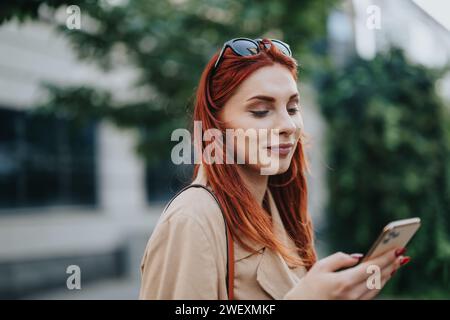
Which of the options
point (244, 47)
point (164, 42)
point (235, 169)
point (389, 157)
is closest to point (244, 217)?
point (235, 169)

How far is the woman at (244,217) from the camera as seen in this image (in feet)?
4.50

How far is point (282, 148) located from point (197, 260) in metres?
0.48

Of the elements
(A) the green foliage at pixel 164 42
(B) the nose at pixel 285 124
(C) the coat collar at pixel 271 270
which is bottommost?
(C) the coat collar at pixel 271 270

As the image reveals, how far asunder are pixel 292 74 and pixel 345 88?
3.90 metres

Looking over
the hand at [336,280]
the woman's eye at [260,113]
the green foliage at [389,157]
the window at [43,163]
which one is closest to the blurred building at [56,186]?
the window at [43,163]

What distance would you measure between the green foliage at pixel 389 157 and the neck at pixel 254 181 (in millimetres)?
3288

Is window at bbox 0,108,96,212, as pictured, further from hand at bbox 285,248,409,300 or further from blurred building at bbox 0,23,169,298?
hand at bbox 285,248,409,300

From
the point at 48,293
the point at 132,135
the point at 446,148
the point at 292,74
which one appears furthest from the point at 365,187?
the point at 48,293

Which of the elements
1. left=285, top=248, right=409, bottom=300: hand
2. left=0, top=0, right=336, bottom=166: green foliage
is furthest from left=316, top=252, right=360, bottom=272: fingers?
left=0, top=0, right=336, bottom=166: green foliage

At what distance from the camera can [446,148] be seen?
16.5 feet

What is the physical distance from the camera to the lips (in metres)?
1.57

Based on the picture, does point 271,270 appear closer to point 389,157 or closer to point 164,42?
point 164,42

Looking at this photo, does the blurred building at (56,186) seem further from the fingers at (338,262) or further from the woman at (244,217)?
the fingers at (338,262)

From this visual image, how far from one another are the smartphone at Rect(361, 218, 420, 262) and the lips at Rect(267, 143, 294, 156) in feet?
1.29
